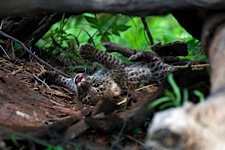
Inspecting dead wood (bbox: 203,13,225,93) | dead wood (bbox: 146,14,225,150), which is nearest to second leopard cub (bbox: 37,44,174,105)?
dead wood (bbox: 203,13,225,93)

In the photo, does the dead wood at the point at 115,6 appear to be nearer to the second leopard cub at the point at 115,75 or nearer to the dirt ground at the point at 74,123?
the dirt ground at the point at 74,123

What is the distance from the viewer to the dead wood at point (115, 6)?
3.00m

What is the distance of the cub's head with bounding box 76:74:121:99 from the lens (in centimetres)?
448

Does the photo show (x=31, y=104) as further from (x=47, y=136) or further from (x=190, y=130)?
(x=190, y=130)

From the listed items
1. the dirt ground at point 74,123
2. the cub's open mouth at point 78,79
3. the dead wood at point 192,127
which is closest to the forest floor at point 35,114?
the dirt ground at point 74,123

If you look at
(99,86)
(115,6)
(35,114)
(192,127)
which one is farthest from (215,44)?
(99,86)

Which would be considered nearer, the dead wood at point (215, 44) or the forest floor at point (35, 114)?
the dead wood at point (215, 44)

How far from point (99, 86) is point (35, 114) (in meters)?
0.90

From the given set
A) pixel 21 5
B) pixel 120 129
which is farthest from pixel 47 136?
pixel 21 5

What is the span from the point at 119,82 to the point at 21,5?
184 centimetres

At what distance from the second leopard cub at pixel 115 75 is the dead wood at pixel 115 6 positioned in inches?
56.0

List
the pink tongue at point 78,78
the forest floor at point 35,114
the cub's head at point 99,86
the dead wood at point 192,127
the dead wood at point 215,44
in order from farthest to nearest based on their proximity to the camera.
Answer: the pink tongue at point 78,78 → the cub's head at point 99,86 → the forest floor at point 35,114 → the dead wood at point 215,44 → the dead wood at point 192,127

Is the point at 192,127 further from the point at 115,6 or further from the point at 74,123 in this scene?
the point at 74,123

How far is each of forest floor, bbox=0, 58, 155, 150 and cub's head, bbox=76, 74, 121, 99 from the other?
145 mm
